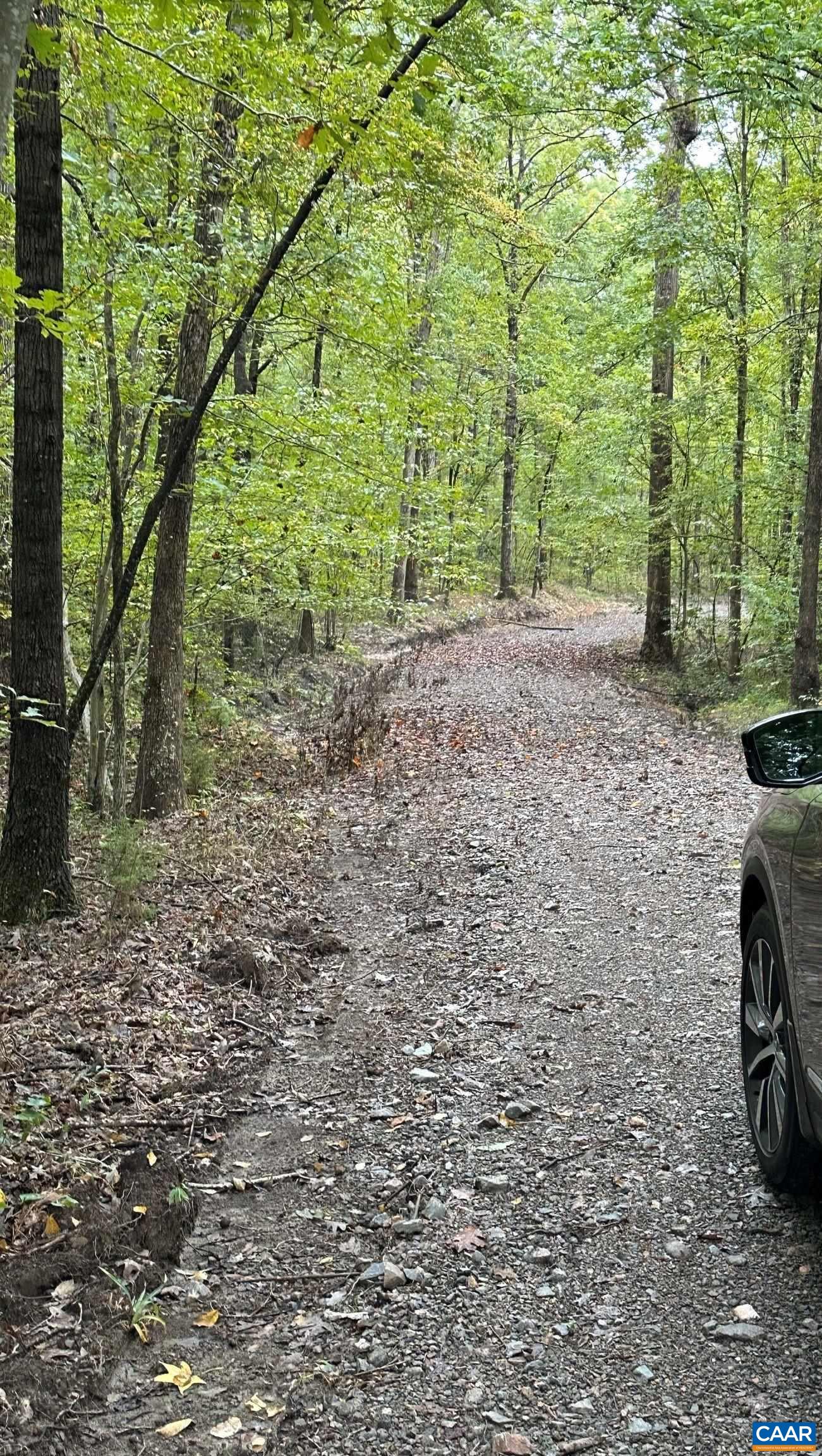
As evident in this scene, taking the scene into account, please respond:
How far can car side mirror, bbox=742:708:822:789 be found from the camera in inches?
141

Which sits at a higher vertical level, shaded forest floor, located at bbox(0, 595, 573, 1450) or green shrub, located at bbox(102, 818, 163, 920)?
green shrub, located at bbox(102, 818, 163, 920)

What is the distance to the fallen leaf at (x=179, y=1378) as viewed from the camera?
9.74ft

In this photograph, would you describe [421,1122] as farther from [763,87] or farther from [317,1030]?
[763,87]

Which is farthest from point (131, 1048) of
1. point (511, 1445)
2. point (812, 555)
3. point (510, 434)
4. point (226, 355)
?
point (510, 434)

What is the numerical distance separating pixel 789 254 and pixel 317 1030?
1332cm

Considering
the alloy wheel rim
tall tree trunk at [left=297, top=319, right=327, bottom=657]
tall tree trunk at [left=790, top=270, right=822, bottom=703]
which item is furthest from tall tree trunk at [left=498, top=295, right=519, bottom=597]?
the alloy wheel rim

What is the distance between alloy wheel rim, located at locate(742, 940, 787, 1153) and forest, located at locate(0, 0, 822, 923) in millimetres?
3646

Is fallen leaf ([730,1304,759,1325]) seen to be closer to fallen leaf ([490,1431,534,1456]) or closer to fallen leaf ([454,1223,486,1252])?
fallen leaf ([490,1431,534,1456])

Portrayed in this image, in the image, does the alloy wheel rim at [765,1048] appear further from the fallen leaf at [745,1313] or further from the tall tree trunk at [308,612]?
the tall tree trunk at [308,612]

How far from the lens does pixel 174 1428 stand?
9.18ft

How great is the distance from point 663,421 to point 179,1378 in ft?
56.3

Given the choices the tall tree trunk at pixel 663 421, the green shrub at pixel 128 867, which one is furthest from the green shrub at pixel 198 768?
the tall tree trunk at pixel 663 421

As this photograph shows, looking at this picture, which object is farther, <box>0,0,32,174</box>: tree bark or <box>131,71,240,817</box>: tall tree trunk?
<box>131,71,240,817</box>: tall tree trunk

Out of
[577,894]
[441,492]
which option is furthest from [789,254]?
[577,894]
